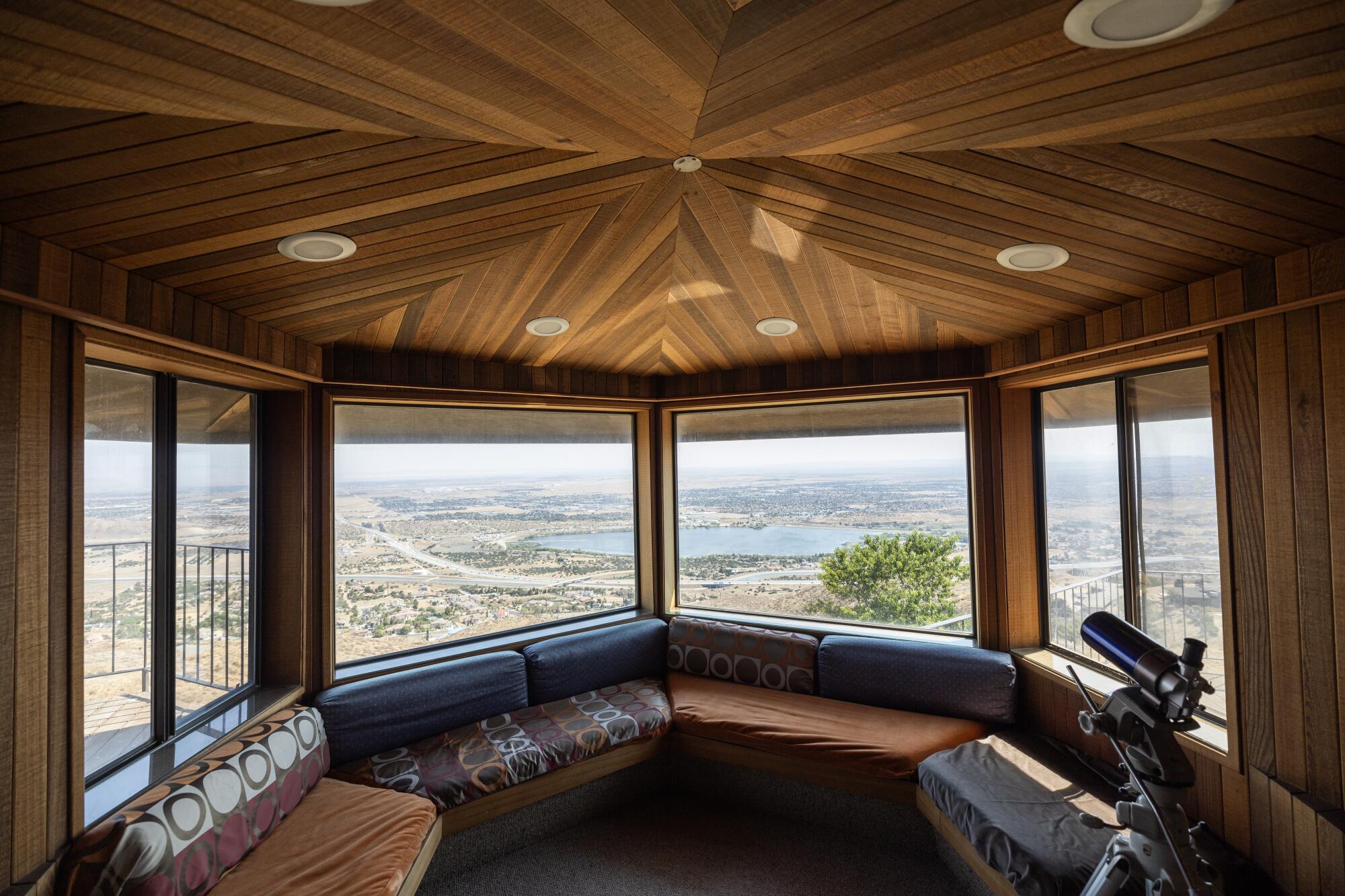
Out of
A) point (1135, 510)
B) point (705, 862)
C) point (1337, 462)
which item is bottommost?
point (705, 862)

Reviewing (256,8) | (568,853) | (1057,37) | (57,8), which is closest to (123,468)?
(57,8)

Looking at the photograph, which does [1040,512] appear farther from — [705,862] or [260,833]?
[260,833]

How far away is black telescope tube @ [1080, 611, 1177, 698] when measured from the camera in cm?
175

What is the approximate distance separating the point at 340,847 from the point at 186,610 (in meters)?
1.09

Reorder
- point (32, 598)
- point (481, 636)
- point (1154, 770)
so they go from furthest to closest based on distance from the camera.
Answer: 1. point (481, 636)
2. point (1154, 770)
3. point (32, 598)

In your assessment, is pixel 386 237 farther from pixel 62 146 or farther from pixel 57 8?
pixel 57 8

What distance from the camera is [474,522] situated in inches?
144

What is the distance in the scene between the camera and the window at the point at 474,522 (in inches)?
128

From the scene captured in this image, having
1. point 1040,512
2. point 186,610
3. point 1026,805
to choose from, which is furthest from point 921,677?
point 186,610

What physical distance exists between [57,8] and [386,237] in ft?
3.18

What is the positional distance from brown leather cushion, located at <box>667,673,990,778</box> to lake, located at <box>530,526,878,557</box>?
2.90ft

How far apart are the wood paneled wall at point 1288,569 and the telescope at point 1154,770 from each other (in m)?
0.42

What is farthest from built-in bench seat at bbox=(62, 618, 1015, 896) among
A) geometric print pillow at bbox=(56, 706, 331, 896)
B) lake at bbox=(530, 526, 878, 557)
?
lake at bbox=(530, 526, 878, 557)

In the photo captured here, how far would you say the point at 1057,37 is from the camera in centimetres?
103
